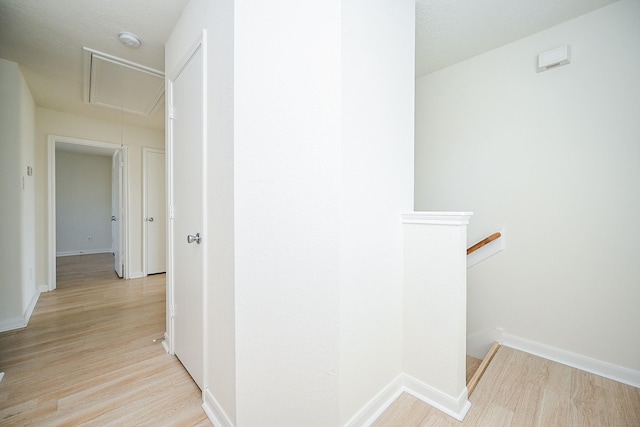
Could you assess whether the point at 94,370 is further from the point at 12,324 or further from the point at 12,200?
the point at 12,200

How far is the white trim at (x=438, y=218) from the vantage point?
1326 millimetres

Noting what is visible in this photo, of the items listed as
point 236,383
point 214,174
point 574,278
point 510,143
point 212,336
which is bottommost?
point 236,383

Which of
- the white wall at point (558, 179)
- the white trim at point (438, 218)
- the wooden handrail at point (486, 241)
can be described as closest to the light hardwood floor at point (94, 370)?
the white trim at point (438, 218)

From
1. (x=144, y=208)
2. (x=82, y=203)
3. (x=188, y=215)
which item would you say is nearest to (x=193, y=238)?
(x=188, y=215)

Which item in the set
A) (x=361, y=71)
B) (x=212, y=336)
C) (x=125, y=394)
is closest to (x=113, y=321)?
(x=125, y=394)

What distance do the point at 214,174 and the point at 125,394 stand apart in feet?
4.64

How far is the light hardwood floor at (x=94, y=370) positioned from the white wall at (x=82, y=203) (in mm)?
3931

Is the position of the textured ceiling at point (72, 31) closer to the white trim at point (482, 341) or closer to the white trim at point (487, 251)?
the white trim at point (487, 251)

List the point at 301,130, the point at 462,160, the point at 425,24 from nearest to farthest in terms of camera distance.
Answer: the point at 301,130 < the point at 425,24 < the point at 462,160

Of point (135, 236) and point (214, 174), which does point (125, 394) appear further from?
point (135, 236)

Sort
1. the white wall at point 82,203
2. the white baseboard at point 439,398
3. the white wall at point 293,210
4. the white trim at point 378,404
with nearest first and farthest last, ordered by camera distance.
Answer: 1. the white wall at point 293,210
2. the white trim at point 378,404
3. the white baseboard at point 439,398
4. the white wall at point 82,203

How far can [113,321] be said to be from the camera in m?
2.45

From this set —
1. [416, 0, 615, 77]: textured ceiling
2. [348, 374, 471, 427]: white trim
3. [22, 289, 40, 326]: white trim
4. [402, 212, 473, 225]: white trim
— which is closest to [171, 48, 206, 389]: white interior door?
[348, 374, 471, 427]: white trim

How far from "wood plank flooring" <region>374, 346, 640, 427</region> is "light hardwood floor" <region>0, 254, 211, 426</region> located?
114cm
